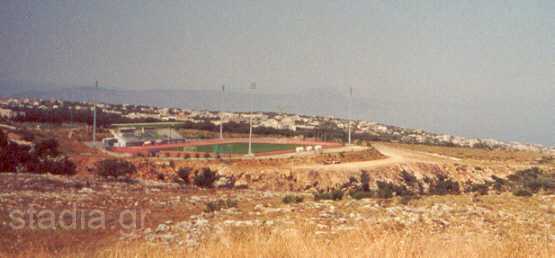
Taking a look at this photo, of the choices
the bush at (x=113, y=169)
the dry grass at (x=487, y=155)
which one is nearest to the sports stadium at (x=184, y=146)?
the bush at (x=113, y=169)

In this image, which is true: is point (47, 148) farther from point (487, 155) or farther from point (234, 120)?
point (234, 120)

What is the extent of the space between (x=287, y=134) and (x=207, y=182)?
4759 centimetres

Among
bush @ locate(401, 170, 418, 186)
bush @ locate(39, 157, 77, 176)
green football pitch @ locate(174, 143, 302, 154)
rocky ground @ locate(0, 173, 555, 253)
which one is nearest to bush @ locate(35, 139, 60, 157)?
bush @ locate(39, 157, 77, 176)

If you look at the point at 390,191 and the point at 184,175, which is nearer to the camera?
the point at 390,191

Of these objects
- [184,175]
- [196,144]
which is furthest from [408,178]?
[196,144]

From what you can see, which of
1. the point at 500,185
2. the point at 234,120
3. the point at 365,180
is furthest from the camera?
the point at 234,120

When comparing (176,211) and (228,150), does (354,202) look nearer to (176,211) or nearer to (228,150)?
(176,211)

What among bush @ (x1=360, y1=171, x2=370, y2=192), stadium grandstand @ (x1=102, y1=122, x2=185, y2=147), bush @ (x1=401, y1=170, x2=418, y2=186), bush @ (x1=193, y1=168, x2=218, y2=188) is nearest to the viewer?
bush @ (x1=193, y1=168, x2=218, y2=188)

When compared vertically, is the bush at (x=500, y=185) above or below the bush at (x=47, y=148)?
below

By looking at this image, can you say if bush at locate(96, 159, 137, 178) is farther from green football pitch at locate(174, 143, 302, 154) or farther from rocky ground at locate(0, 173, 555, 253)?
Answer: green football pitch at locate(174, 143, 302, 154)

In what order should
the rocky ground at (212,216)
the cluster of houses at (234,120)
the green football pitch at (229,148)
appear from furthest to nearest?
the cluster of houses at (234,120) → the green football pitch at (229,148) → the rocky ground at (212,216)

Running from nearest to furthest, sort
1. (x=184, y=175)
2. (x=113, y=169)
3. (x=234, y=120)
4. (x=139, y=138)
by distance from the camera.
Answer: (x=113, y=169)
(x=184, y=175)
(x=139, y=138)
(x=234, y=120)

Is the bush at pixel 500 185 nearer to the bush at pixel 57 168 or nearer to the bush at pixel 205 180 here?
the bush at pixel 205 180

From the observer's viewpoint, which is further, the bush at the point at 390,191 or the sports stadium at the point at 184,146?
the sports stadium at the point at 184,146
